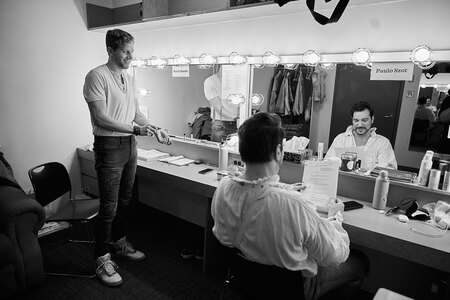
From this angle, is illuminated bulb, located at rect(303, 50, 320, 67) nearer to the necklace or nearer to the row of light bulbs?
the row of light bulbs

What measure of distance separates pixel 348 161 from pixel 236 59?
1155 mm

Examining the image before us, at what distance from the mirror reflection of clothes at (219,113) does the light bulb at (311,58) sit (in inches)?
27.9

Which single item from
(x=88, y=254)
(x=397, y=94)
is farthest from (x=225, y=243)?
(x=88, y=254)

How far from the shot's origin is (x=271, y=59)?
217 centimetres

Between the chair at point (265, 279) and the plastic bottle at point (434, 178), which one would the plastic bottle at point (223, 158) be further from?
the plastic bottle at point (434, 178)

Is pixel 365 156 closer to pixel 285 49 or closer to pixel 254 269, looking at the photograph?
pixel 285 49

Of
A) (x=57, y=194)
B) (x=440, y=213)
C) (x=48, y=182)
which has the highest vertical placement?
(x=440, y=213)

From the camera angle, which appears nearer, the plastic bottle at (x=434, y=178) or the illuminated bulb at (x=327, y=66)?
the plastic bottle at (x=434, y=178)

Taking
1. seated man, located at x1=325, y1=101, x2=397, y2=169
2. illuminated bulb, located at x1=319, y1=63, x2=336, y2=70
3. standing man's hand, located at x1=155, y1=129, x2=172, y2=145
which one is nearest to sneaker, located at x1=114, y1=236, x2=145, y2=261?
standing man's hand, located at x1=155, y1=129, x2=172, y2=145

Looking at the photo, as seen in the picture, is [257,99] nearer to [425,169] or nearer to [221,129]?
[221,129]

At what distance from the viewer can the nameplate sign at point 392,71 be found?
1.72m

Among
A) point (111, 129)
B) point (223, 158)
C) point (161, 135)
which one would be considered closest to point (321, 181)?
point (223, 158)

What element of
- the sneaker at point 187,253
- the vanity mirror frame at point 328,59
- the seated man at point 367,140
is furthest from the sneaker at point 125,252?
the seated man at point 367,140

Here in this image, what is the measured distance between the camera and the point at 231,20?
2344 mm
